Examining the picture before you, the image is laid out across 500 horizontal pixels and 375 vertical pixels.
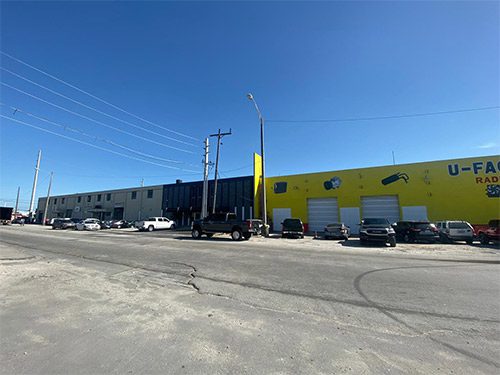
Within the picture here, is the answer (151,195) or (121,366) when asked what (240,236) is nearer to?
(121,366)

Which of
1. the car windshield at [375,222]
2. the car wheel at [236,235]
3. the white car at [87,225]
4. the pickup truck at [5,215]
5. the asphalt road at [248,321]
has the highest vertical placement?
the pickup truck at [5,215]

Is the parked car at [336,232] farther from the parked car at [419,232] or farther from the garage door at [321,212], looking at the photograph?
the garage door at [321,212]

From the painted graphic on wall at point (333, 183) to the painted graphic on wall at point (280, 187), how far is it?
5136mm

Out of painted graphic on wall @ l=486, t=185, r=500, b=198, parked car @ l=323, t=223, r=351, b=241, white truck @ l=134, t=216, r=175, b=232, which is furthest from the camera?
white truck @ l=134, t=216, r=175, b=232

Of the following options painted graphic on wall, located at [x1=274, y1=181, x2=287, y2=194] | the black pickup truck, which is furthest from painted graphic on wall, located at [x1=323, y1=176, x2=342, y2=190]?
the black pickup truck

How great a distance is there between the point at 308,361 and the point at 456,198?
95.2ft

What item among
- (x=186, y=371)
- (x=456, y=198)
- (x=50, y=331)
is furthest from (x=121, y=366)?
(x=456, y=198)

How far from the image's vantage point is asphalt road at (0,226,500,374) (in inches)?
122

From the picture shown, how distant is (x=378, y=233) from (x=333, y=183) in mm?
14041

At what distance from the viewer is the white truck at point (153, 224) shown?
1314 inches

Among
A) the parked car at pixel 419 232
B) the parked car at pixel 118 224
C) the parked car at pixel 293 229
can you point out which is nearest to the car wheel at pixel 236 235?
the parked car at pixel 293 229

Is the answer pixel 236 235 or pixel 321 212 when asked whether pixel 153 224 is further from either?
pixel 321 212

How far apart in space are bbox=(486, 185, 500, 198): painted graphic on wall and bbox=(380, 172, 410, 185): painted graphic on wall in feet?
21.0

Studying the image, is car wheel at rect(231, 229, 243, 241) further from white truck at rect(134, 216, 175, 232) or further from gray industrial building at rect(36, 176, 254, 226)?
white truck at rect(134, 216, 175, 232)
